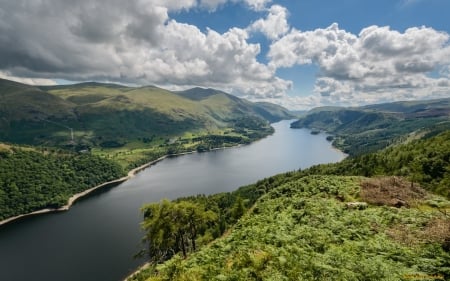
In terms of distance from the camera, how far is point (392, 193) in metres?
46.5

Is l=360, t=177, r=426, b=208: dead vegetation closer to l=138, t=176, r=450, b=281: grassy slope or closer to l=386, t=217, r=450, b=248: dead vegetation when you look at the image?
l=138, t=176, r=450, b=281: grassy slope

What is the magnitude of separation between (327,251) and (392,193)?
29300 mm

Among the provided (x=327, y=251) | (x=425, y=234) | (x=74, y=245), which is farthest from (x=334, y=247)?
(x=74, y=245)

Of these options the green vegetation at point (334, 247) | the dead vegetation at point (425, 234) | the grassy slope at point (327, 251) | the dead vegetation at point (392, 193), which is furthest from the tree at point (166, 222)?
the dead vegetation at point (425, 234)

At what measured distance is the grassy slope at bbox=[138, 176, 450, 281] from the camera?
64.4 ft

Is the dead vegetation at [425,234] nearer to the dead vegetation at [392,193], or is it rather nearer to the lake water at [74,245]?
the dead vegetation at [392,193]

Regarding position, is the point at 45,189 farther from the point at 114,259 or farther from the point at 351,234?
the point at 351,234

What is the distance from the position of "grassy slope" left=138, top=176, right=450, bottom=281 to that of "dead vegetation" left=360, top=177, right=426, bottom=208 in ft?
23.9

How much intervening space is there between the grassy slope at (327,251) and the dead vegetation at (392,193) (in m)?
7.28

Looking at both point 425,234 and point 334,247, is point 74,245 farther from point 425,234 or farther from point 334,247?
point 425,234

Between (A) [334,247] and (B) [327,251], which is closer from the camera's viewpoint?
(B) [327,251]

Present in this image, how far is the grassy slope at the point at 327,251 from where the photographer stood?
19.6m

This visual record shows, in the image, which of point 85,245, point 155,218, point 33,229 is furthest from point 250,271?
point 33,229

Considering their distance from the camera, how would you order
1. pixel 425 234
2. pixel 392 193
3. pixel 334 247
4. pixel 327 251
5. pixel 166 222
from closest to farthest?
pixel 327 251, pixel 334 247, pixel 425 234, pixel 392 193, pixel 166 222
